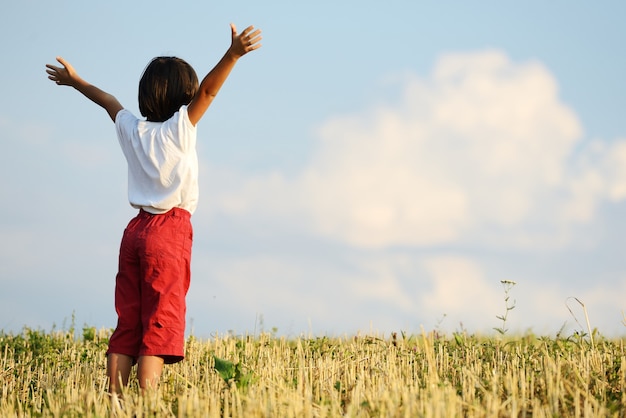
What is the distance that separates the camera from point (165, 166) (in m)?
5.51

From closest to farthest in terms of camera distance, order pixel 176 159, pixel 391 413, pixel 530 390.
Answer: pixel 391 413
pixel 530 390
pixel 176 159

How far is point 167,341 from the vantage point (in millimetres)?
5402

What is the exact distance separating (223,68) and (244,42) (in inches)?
9.1

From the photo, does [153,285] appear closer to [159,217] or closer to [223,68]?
[159,217]

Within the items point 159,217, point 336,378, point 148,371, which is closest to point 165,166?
point 159,217

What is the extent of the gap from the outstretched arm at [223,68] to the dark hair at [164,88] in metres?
0.33

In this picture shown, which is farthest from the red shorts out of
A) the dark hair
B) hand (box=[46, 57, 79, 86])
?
hand (box=[46, 57, 79, 86])

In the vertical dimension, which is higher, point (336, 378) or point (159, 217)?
point (159, 217)

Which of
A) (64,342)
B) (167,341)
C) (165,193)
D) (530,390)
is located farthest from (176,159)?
(64,342)

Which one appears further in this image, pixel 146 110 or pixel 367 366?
pixel 367 366

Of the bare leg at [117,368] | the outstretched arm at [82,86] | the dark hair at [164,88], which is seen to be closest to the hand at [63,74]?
the outstretched arm at [82,86]

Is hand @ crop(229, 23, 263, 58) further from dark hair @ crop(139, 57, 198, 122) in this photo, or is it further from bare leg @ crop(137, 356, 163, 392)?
bare leg @ crop(137, 356, 163, 392)

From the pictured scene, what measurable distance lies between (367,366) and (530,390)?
66.1 inches

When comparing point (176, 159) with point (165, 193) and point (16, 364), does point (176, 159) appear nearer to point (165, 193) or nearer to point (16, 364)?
point (165, 193)
